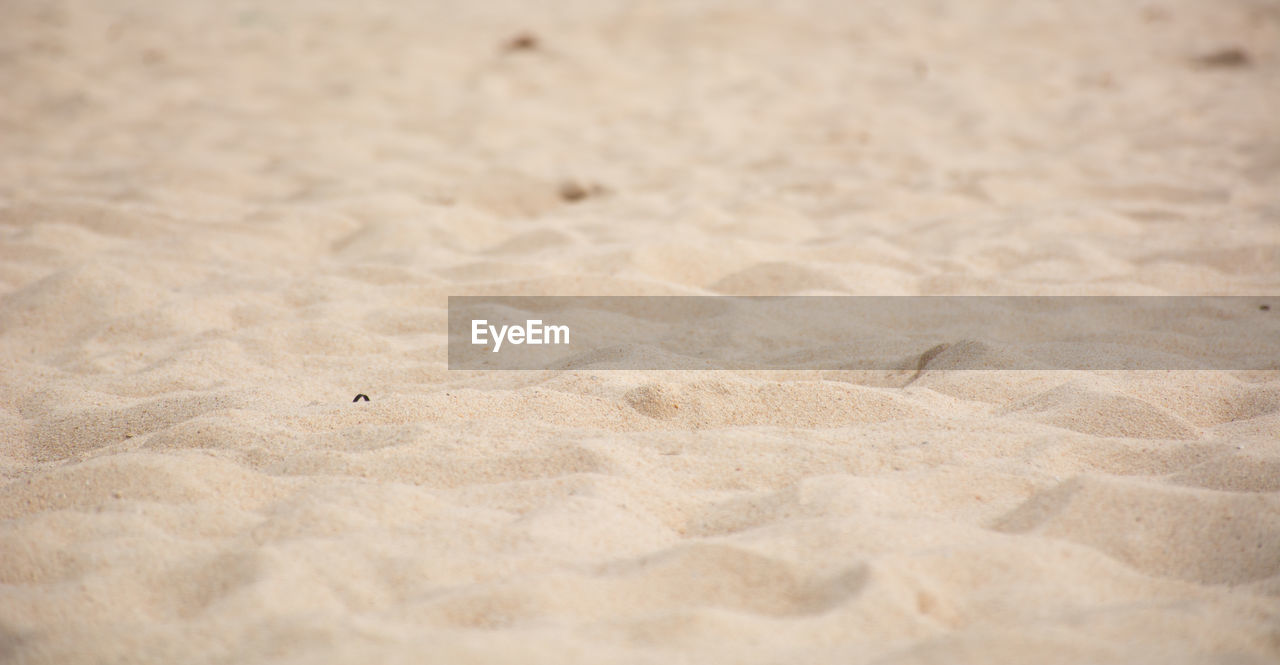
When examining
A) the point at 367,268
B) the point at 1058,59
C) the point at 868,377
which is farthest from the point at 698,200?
the point at 1058,59

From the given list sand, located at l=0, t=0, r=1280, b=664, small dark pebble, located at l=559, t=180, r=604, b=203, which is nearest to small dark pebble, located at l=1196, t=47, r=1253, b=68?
sand, located at l=0, t=0, r=1280, b=664

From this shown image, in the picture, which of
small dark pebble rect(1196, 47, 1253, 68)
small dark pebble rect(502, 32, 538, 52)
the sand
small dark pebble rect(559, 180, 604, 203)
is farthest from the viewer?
small dark pebble rect(502, 32, 538, 52)

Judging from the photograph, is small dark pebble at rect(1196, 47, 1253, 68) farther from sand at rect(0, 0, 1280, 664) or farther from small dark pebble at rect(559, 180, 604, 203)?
small dark pebble at rect(559, 180, 604, 203)

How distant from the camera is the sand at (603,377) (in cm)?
121

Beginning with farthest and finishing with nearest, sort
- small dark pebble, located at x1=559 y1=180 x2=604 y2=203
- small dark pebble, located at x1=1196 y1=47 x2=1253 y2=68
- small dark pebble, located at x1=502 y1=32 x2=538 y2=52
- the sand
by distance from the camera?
1. small dark pebble, located at x1=502 y1=32 x2=538 y2=52
2. small dark pebble, located at x1=1196 y1=47 x2=1253 y2=68
3. small dark pebble, located at x1=559 y1=180 x2=604 y2=203
4. the sand

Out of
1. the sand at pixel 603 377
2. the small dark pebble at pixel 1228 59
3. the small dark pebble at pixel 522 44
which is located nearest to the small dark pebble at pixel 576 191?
the sand at pixel 603 377

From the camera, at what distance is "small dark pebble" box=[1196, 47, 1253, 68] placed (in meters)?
4.93

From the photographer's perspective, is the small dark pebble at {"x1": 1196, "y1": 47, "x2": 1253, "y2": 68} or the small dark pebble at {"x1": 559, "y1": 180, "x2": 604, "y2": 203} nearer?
the small dark pebble at {"x1": 559, "y1": 180, "x2": 604, "y2": 203}

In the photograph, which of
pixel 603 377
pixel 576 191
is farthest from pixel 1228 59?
pixel 603 377

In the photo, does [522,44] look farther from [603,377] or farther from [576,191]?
[603,377]

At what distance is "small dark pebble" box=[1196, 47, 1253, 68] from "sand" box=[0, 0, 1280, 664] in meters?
0.05

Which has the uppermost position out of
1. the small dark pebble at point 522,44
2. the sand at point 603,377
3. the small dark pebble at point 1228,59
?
the small dark pebble at point 1228,59

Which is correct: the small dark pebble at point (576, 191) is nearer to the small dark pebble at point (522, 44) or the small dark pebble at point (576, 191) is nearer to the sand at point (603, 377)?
the sand at point (603, 377)

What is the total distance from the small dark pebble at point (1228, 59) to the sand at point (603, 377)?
0.16 feet
